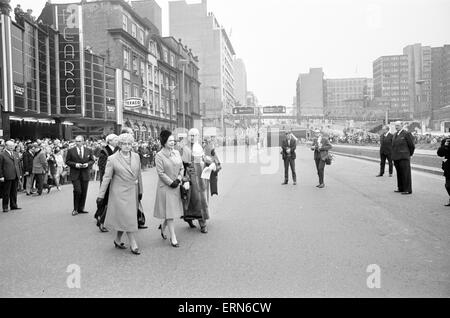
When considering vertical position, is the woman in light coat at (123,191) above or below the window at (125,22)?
below

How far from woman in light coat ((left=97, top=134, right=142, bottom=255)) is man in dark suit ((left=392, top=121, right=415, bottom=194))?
323 inches

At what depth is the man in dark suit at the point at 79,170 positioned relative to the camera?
9523mm

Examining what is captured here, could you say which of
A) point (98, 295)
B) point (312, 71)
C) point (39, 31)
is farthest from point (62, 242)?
point (312, 71)

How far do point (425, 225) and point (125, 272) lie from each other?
17.5ft

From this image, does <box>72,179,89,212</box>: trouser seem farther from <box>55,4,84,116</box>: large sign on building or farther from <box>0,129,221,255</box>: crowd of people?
<box>55,4,84,116</box>: large sign on building

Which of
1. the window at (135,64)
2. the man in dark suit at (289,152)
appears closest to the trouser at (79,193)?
the man in dark suit at (289,152)

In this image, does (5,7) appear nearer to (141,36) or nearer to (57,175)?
(57,175)

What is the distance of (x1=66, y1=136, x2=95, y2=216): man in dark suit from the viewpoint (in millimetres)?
9523

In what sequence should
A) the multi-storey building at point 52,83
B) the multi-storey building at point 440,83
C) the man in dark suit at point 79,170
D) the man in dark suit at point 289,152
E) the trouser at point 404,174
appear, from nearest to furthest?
the man in dark suit at point 79,170
the trouser at point 404,174
the man in dark suit at point 289,152
the multi-storey building at point 52,83
the multi-storey building at point 440,83

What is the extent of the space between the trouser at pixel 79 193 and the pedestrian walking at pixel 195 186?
333cm

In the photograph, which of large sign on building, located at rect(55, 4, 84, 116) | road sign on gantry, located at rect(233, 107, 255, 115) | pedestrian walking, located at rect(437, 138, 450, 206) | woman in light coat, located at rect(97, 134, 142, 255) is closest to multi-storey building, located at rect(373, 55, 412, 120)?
road sign on gantry, located at rect(233, 107, 255, 115)

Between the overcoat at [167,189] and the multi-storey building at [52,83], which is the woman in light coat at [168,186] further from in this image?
the multi-storey building at [52,83]
